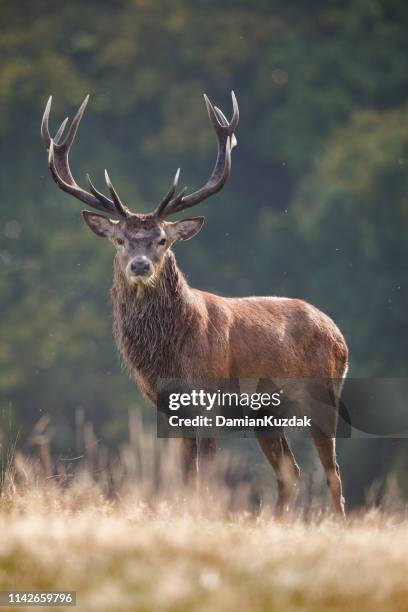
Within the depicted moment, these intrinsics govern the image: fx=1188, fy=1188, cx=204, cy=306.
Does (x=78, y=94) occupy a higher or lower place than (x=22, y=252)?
higher

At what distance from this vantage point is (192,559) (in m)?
5.64

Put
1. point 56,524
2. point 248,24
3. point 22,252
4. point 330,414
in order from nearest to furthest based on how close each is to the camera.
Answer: point 56,524 < point 330,414 < point 22,252 < point 248,24

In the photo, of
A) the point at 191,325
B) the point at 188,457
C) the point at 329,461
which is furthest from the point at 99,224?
the point at 329,461

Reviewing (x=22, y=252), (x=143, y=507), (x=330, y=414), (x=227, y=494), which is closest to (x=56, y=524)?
(x=143, y=507)

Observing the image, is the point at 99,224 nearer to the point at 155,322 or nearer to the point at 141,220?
the point at 141,220

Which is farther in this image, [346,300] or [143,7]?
[143,7]

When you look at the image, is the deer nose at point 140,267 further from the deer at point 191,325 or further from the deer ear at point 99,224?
the deer ear at point 99,224

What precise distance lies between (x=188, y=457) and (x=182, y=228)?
65.6 inches

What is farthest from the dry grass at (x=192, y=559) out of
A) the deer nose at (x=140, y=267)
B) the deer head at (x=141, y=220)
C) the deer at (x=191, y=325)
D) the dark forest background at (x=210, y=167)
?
the dark forest background at (x=210, y=167)

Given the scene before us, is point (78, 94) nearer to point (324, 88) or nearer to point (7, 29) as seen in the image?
point (7, 29)

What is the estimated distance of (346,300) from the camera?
67.2ft

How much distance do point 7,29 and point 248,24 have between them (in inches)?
195

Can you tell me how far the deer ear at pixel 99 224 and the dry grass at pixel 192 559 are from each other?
218cm

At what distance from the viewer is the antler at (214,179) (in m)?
8.25
